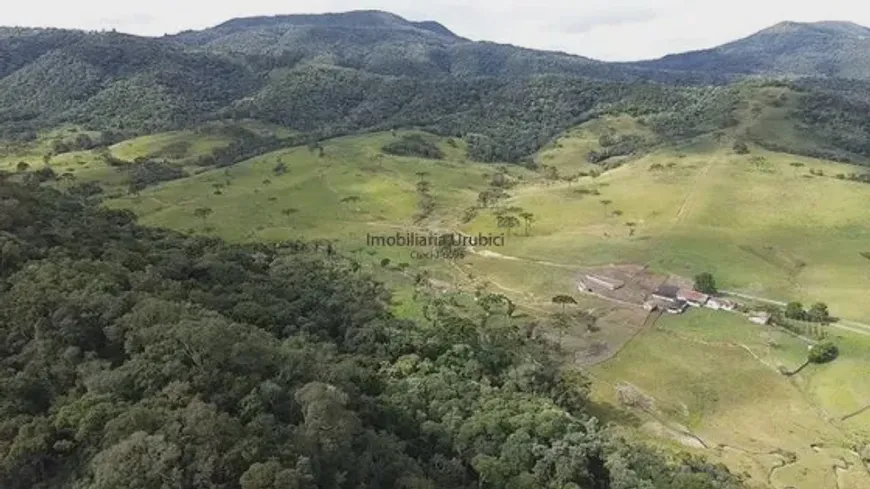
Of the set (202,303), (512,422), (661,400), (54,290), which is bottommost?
(661,400)

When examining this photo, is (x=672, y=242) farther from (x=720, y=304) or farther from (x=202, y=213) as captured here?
(x=202, y=213)

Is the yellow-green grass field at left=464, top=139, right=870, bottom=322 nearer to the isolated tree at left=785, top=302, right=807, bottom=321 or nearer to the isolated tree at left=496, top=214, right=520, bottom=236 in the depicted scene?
the isolated tree at left=496, top=214, right=520, bottom=236

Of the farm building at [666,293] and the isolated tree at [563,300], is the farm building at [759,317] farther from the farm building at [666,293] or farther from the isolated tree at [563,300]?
the isolated tree at [563,300]

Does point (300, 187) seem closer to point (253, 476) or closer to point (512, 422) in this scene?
point (512, 422)

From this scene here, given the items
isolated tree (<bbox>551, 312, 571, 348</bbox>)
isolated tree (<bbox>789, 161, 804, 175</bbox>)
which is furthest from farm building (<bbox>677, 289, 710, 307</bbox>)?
isolated tree (<bbox>789, 161, 804, 175</bbox>)

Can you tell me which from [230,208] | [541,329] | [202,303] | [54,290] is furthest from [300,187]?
[54,290]

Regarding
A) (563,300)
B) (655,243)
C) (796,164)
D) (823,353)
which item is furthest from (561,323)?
(796,164)
